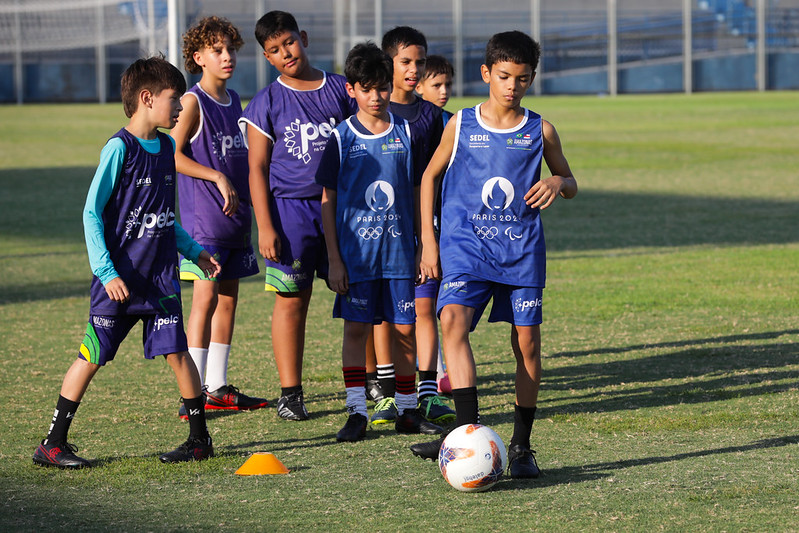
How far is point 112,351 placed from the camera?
15.6 feet

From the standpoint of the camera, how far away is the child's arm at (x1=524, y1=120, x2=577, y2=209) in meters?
4.49

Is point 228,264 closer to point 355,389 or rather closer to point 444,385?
point 355,389

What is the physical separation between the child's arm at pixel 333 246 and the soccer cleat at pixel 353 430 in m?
0.58

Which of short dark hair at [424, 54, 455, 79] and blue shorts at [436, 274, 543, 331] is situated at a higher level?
short dark hair at [424, 54, 455, 79]

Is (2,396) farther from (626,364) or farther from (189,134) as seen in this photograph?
(626,364)

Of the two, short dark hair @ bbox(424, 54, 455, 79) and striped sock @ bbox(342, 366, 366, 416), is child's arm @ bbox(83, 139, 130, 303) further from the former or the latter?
short dark hair @ bbox(424, 54, 455, 79)

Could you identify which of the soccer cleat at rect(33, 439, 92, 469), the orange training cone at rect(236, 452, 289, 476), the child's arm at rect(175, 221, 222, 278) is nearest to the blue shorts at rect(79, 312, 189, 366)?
the child's arm at rect(175, 221, 222, 278)

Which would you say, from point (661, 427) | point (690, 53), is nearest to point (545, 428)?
point (661, 427)

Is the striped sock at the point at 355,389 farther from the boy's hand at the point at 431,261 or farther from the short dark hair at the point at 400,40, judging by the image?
the short dark hair at the point at 400,40

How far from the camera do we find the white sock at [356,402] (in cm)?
527

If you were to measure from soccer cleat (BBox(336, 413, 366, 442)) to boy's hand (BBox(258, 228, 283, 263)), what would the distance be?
0.90 m

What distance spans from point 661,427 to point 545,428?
53 cm

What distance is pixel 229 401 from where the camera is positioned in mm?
5984

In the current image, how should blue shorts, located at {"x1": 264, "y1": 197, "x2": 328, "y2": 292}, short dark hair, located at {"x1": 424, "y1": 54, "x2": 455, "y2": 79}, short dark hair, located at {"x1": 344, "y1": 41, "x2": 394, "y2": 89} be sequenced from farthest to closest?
short dark hair, located at {"x1": 424, "y1": 54, "x2": 455, "y2": 79} < blue shorts, located at {"x1": 264, "y1": 197, "x2": 328, "y2": 292} < short dark hair, located at {"x1": 344, "y1": 41, "x2": 394, "y2": 89}
